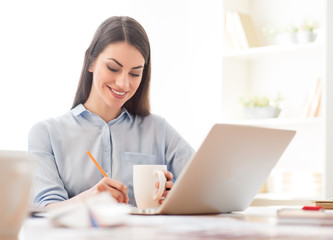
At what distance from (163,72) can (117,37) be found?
7.04 ft

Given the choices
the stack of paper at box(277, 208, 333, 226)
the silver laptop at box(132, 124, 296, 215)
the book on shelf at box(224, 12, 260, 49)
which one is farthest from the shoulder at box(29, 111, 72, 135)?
the book on shelf at box(224, 12, 260, 49)

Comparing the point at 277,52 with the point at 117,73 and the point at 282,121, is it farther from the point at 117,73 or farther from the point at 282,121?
the point at 117,73

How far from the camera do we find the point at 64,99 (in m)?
3.61

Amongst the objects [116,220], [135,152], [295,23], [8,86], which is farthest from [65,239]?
[295,23]

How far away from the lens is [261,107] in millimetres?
3557

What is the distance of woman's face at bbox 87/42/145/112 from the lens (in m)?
1.94

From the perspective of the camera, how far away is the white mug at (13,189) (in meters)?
0.69

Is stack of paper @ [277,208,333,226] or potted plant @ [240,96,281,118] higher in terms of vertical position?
stack of paper @ [277,208,333,226]

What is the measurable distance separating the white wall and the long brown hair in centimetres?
141

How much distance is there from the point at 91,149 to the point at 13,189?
1213 mm

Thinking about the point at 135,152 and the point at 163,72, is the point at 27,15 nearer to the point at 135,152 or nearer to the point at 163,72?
the point at 163,72

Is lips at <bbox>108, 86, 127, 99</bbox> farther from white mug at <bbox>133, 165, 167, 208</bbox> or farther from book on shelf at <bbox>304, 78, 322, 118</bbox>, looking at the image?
book on shelf at <bbox>304, 78, 322, 118</bbox>

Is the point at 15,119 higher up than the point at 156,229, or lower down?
lower down

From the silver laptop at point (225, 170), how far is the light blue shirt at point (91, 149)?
588 mm
